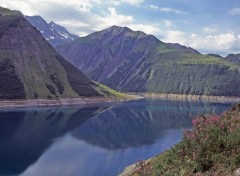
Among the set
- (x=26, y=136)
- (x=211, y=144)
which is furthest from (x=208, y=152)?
(x=26, y=136)

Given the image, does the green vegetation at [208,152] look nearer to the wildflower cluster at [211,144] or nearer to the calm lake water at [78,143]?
the wildflower cluster at [211,144]

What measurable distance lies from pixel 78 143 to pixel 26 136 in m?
20.3

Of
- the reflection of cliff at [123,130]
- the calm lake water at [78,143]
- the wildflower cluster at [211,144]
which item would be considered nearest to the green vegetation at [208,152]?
the wildflower cluster at [211,144]

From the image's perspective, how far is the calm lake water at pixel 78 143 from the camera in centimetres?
7694

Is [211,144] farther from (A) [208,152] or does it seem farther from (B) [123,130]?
(B) [123,130]

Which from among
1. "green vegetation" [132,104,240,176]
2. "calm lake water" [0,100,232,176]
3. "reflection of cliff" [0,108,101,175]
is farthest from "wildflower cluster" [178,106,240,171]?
"reflection of cliff" [0,108,101,175]

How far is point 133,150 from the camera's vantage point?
10219 cm

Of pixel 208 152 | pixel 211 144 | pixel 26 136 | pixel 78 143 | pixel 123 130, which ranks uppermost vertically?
pixel 211 144

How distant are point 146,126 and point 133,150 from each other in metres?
57.9

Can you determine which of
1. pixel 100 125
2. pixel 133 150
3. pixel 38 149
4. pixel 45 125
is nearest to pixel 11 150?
pixel 38 149

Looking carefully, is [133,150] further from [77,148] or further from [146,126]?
[146,126]

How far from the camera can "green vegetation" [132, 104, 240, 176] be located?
2159cm

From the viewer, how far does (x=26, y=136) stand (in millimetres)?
121312

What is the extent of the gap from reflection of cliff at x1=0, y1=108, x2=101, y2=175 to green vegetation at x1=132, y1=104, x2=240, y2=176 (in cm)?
5153
